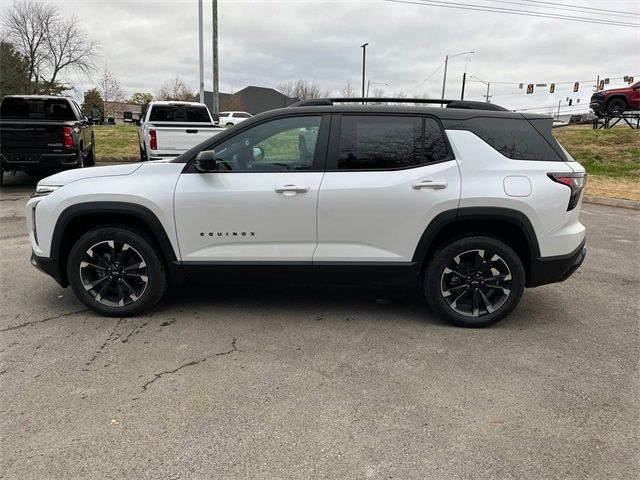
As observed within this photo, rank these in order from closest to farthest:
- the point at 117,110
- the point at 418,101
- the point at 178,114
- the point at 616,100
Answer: the point at 418,101, the point at 178,114, the point at 616,100, the point at 117,110

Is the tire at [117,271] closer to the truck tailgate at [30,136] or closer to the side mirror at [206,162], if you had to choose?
the side mirror at [206,162]

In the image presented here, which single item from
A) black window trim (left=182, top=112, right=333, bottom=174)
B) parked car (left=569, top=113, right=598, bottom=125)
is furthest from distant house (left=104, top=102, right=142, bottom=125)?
black window trim (left=182, top=112, right=333, bottom=174)

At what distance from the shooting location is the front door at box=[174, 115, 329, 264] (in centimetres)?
389

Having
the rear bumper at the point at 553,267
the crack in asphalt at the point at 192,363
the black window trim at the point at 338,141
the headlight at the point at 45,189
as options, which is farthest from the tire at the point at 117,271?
the rear bumper at the point at 553,267

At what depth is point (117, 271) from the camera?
13.4 feet

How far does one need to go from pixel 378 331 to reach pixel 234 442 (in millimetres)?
1716

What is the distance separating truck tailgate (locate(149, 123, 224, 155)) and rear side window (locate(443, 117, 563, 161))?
299 inches

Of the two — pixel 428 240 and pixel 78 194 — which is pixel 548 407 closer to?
pixel 428 240

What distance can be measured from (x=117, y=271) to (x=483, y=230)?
306 centimetres

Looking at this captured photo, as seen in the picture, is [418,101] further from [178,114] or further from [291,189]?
[178,114]

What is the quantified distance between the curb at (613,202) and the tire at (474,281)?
9.43 meters

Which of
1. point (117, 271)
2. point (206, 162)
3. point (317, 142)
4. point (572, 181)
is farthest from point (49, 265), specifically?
point (572, 181)

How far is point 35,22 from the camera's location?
39656mm

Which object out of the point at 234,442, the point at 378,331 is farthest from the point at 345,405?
the point at 378,331
